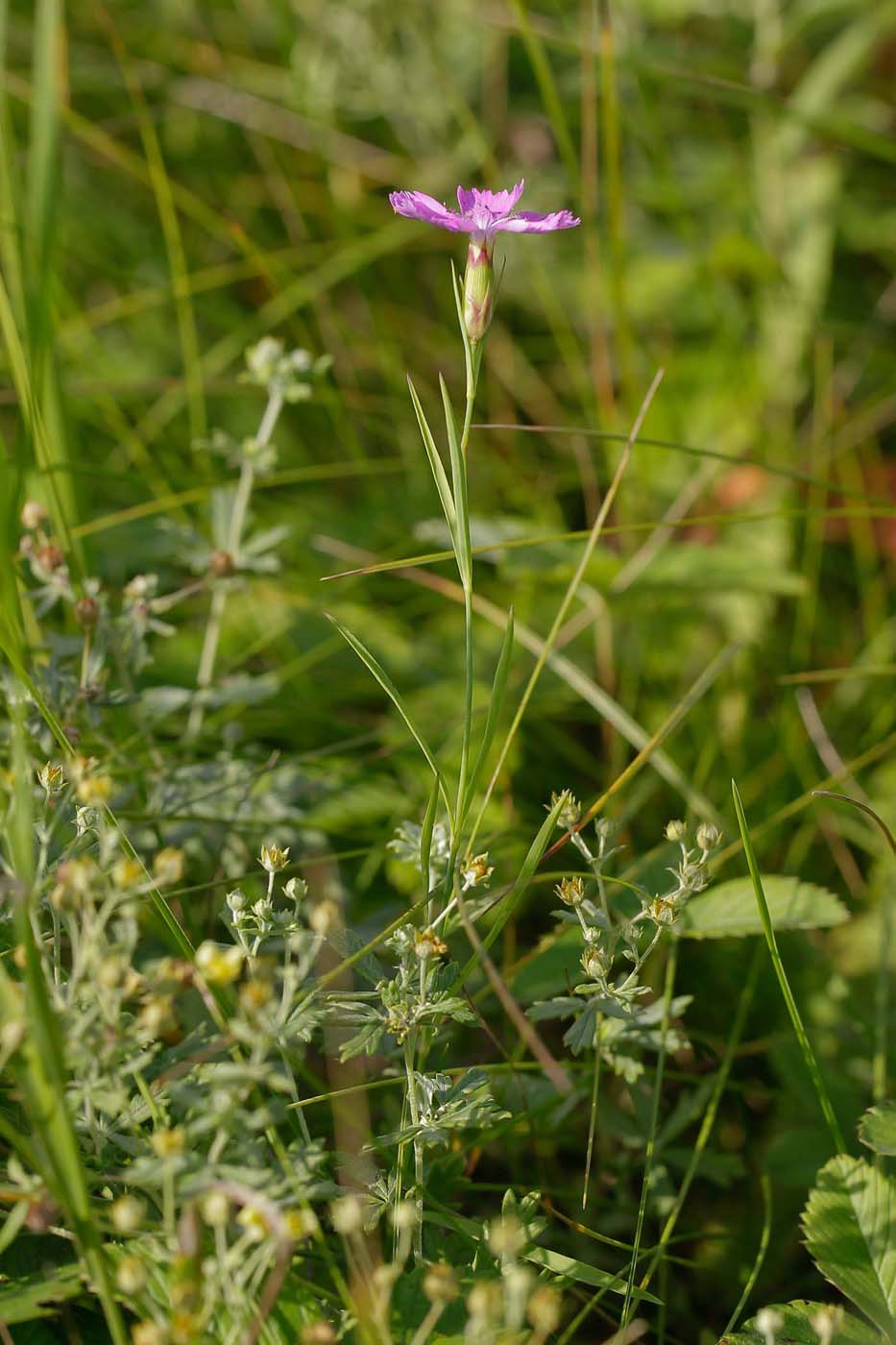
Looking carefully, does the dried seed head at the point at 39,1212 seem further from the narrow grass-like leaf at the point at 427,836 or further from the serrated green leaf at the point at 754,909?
the serrated green leaf at the point at 754,909

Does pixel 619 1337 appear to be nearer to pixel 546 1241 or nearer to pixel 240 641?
pixel 546 1241

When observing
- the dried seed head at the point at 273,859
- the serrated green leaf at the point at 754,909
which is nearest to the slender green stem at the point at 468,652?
the dried seed head at the point at 273,859

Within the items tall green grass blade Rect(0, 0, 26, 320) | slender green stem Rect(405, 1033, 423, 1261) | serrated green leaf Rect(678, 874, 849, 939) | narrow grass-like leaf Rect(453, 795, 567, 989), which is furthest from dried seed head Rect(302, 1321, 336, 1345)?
tall green grass blade Rect(0, 0, 26, 320)

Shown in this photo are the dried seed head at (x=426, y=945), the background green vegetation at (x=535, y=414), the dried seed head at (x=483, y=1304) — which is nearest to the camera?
the dried seed head at (x=483, y=1304)

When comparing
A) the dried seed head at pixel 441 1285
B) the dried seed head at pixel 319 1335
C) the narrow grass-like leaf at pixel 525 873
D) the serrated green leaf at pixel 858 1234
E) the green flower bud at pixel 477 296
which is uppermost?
the green flower bud at pixel 477 296

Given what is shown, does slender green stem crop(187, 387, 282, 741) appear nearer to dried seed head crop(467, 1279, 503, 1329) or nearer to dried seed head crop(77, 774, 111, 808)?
dried seed head crop(77, 774, 111, 808)

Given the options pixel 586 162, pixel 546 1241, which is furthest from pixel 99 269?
pixel 546 1241
